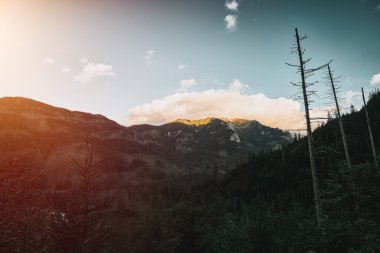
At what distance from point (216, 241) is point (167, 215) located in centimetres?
1408

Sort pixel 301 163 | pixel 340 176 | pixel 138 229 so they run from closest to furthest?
pixel 340 176
pixel 138 229
pixel 301 163

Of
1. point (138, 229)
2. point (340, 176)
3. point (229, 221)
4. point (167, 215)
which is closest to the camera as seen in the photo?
point (340, 176)

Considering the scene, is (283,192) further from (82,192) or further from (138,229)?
(82,192)

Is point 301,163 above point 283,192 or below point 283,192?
above

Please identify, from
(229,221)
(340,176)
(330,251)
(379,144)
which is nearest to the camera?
(330,251)

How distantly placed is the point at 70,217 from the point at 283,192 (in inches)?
A: 5063

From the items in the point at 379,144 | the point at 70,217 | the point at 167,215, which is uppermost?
the point at 379,144

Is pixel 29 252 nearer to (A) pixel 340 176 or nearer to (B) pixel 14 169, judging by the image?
(B) pixel 14 169

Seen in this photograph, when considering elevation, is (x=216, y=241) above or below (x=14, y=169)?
below

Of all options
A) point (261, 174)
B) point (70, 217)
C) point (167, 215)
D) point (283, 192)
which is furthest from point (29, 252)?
point (261, 174)

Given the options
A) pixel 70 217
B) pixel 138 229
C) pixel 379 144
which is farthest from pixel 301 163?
pixel 70 217

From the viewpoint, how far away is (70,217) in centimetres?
1733

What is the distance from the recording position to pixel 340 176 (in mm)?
19906

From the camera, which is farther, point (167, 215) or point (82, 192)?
point (167, 215)
